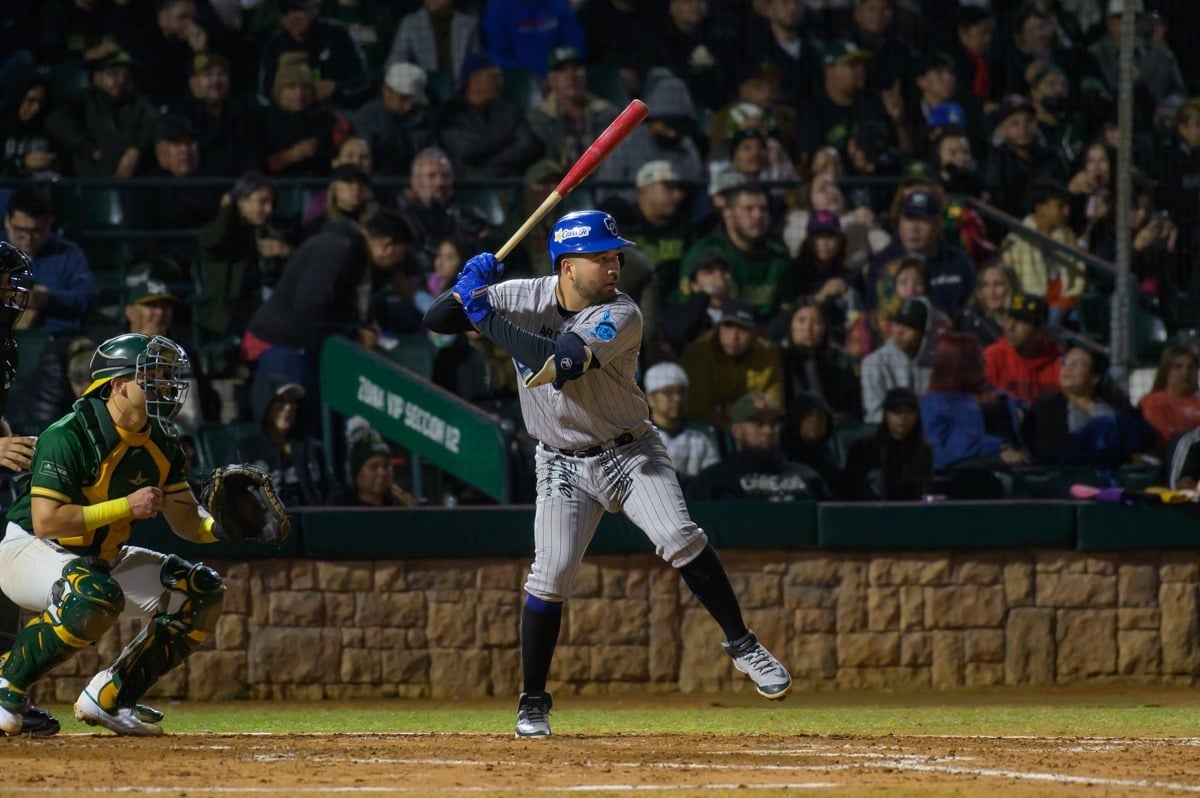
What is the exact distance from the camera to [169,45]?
443 inches

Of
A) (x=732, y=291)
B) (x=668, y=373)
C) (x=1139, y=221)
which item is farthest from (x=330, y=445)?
(x=1139, y=221)

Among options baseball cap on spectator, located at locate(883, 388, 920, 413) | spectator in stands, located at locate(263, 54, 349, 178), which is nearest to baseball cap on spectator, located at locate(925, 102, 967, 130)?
baseball cap on spectator, located at locate(883, 388, 920, 413)

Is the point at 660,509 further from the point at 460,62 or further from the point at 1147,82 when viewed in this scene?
the point at 1147,82

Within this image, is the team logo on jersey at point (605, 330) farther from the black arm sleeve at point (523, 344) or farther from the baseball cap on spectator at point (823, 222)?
the baseball cap on spectator at point (823, 222)

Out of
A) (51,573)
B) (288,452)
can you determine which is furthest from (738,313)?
(51,573)

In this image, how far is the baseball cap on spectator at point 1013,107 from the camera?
11.6 meters

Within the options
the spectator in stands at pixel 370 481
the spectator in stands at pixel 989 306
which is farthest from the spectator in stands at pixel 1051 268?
the spectator in stands at pixel 370 481

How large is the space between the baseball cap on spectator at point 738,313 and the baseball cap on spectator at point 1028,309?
1.42 metres

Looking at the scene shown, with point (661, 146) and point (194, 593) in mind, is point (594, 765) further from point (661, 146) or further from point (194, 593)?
point (661, 146)

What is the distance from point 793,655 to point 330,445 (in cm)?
247

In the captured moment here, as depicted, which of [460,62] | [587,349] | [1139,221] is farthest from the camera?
[460,62]

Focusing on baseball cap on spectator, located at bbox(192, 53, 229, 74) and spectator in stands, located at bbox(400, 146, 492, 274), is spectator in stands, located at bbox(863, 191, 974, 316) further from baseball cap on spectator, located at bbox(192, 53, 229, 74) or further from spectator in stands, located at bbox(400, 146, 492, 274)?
baseball cap on spectator, located at bbox(192, 53, 229, 74)

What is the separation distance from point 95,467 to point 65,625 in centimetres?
50

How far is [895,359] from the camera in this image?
31.4 ft
